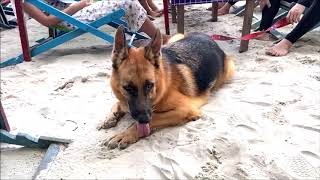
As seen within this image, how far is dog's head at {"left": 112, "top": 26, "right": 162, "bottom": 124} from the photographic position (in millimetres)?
2703

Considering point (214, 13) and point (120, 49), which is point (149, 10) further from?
point (120, 49)

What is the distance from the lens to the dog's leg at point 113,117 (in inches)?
123

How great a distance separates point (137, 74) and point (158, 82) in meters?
0.23

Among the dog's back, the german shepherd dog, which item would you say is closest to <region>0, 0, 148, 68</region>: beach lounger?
the dog's back

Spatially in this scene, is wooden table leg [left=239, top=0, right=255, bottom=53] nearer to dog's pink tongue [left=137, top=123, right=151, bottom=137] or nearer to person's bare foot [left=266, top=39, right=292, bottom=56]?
person's bare foot [left=266, top=39, right=292, bottom=56]

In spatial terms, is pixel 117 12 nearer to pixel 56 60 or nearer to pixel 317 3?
pixel 56 60

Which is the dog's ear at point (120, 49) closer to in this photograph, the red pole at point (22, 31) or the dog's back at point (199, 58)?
the dog's back at point (199, 58)

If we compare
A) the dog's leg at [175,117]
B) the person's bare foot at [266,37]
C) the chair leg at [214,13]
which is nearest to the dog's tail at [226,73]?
the dog's leg at [175,117]

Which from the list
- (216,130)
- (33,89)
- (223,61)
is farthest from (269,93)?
(33,89)

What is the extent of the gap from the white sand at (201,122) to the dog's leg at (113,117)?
5cm

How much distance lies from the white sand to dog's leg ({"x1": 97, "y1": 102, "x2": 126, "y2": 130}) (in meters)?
0.05

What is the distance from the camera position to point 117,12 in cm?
483

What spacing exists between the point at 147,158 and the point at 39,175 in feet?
2.30

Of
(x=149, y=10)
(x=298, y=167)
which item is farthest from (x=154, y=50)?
(x=149, y=10)
